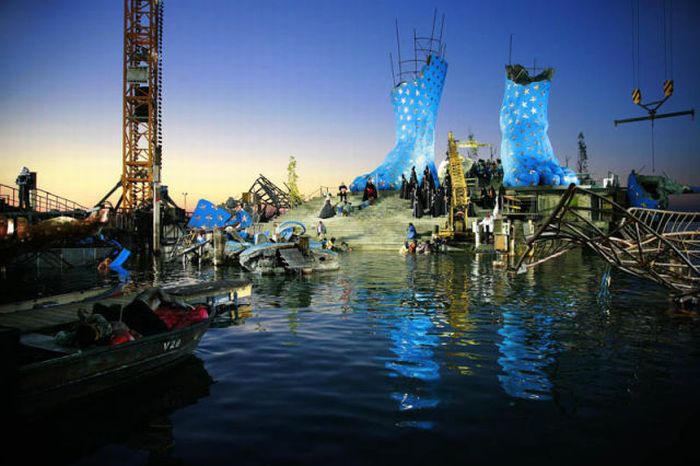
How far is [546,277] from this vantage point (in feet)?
56.8

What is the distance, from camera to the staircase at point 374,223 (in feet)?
112

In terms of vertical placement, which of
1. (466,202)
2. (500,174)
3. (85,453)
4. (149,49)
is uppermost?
(149,49)

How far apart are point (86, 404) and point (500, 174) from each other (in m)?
51.1

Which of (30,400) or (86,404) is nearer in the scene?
(30,400)

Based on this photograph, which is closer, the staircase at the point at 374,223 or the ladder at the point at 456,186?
the staircase at the point at 374,223

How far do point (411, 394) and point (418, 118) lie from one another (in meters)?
51.8

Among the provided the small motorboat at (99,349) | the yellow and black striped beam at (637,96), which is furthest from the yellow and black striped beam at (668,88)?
the small motorboat at (99,349)

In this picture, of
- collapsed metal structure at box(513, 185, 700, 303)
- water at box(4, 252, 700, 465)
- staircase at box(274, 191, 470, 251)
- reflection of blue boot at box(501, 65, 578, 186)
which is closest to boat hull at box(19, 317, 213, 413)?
water at box(4, 252, 700, 465)

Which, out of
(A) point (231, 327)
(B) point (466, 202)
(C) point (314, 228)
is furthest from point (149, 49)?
(A) point (231, 327)

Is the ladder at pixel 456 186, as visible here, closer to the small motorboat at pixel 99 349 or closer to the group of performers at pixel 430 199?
the group of performers at pixel 430 199

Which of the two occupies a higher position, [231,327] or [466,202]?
[466,202]

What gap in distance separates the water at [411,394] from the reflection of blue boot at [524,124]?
38565 mm

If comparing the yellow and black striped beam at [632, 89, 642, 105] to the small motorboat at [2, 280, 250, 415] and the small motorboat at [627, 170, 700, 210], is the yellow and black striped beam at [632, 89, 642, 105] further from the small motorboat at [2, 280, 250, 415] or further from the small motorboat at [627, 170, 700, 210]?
the small motorboat at [2, 280, 250, 415]

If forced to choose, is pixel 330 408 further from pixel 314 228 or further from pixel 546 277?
pixel 314 228
